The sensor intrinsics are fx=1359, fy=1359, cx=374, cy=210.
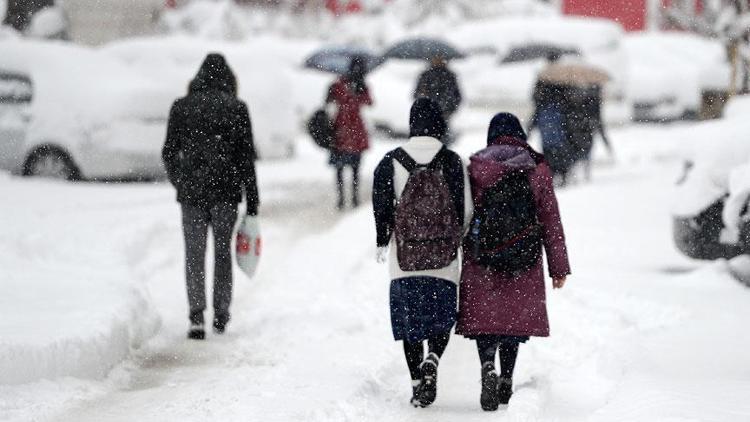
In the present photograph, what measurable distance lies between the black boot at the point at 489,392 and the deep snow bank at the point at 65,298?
2.15 metres

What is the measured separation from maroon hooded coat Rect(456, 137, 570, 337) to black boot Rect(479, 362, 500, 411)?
21cm

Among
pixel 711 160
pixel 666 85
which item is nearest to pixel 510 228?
pixel 711 160

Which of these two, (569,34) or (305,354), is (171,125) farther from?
(569,34)

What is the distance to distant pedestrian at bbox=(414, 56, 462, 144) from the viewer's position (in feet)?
48.6

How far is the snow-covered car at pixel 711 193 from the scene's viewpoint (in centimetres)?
1020

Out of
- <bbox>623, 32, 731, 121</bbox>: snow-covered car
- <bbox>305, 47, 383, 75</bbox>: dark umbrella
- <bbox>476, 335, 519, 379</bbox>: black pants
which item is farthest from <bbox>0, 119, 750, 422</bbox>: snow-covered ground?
<bbox>623, 32, 731, 121</bbox>: snow-covered car

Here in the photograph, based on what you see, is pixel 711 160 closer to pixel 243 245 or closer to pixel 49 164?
pixel 243 245

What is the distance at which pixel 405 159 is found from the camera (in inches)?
259

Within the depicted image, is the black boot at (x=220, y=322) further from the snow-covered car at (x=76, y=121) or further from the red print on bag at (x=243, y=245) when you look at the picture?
the snow-covered car at (x=76, y=121)

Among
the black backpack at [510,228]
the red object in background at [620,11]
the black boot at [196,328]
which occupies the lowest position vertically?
the black boot at [196,328]

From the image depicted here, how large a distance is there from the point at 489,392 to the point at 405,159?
119 cm

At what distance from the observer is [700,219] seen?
10.3m

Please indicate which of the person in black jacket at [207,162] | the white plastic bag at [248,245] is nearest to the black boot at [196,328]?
the person in black jacket at [207,162]

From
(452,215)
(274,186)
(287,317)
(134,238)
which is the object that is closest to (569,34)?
(274,186)
